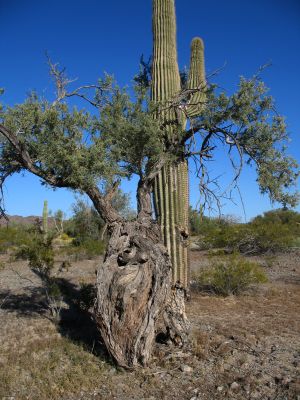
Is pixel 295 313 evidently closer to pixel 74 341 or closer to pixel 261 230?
pixel 74 341

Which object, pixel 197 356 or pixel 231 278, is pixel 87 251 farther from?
pixel 197 356

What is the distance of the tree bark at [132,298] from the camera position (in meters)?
5.10

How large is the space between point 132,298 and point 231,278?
16.4 ft

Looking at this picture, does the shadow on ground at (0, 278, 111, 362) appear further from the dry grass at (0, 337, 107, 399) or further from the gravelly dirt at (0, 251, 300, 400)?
the dry grass at (0, 337, 107, 399)

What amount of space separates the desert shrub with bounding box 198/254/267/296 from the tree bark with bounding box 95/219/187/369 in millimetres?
4013

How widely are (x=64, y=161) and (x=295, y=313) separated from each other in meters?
5.17

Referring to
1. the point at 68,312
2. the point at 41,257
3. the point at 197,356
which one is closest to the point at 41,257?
the point at 41,257

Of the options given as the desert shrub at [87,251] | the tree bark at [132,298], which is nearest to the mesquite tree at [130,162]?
the tree bark at [132,298]

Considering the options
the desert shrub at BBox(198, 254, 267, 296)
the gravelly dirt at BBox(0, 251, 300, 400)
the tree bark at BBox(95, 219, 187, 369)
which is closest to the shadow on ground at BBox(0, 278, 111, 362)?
the gravelly dirt at BBox(0, 251, 300, 400)

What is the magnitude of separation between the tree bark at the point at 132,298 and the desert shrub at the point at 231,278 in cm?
401

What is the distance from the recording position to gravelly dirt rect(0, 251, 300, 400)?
4504 mm

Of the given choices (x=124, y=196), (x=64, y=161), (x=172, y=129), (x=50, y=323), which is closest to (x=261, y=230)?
(x=124, y=196)

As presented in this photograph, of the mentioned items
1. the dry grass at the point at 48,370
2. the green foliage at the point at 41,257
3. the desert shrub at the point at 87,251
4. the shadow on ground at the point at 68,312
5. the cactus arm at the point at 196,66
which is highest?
the cactus arm at the point at 196,66

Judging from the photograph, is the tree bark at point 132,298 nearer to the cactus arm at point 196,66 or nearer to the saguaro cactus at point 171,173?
the saguaro cactus at point 171,173
